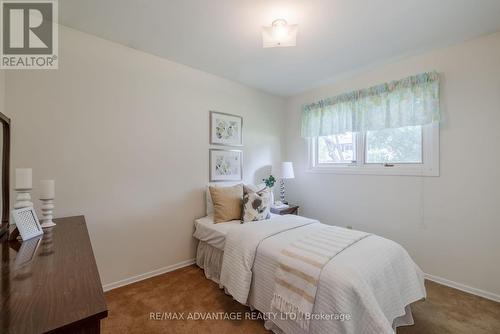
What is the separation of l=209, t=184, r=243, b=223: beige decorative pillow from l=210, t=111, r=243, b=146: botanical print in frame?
678 mm

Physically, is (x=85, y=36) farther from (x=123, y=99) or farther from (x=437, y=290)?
(x=437, y=290)

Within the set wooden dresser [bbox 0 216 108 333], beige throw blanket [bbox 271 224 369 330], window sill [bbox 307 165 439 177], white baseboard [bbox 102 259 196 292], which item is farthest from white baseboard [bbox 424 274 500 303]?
wooden dresser [bbox 0 216 108 333]

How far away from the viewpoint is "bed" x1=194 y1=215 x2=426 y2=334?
120 cm

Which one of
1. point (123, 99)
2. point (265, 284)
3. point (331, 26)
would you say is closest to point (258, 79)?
point (331, 26)

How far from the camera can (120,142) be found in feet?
7.07

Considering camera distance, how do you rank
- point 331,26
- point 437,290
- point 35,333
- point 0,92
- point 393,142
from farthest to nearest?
point 393,142, point 437,290, point 331,26, point 0,92, point 35,333

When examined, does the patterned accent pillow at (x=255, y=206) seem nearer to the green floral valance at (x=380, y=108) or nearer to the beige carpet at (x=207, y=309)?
the beige carpet at (x=207, y=309)

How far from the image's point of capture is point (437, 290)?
6.91ft

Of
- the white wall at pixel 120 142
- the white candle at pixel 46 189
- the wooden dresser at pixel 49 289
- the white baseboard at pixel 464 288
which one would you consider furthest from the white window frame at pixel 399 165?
the white candle at pixel 46 189

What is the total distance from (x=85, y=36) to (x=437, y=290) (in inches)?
161

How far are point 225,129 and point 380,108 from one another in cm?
194

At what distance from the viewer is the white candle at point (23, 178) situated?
131cm

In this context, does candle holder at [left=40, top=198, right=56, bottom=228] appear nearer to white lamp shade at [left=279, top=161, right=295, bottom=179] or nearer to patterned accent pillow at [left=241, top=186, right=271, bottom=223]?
patterned accent pillow at [left=241, top=186, right=271, bottom=223]

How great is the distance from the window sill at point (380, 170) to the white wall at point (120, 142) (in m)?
1.72
